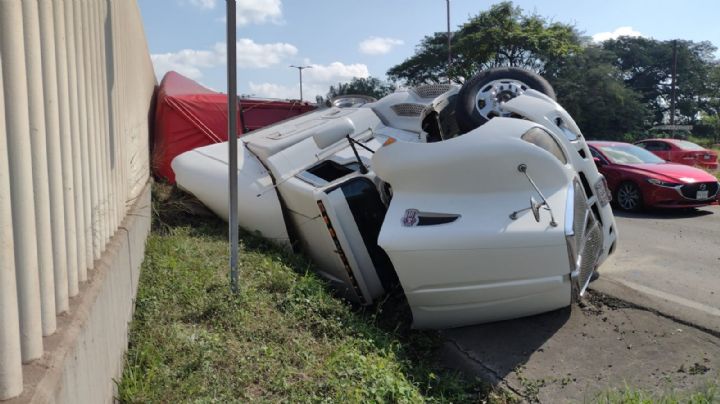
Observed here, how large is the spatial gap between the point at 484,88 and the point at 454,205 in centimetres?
184

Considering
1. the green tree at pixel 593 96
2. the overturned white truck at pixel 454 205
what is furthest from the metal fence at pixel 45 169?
the green tree at pixel 593 96

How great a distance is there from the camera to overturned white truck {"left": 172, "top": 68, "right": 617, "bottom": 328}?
12.0 ft

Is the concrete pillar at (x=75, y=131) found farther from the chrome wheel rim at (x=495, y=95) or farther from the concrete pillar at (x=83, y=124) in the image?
the chrome wheel rim at (x=495, y=95)

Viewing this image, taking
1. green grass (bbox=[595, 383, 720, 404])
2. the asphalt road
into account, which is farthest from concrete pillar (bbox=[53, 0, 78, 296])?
the asphalt road

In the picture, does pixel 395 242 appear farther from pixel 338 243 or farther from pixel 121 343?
pixel 121 343

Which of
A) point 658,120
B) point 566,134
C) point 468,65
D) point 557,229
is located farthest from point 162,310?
point 658,120

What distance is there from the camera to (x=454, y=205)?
153 inches

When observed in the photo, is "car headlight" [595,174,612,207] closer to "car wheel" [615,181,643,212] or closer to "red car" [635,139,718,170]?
"car wheel" [615,181,643,212]

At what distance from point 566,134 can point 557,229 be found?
61.2 inches

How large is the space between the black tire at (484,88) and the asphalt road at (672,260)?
79.5 inches

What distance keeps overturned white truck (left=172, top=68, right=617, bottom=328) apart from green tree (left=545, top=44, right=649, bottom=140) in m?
36.9

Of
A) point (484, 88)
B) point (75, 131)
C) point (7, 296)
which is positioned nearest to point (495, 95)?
point (484, 88)

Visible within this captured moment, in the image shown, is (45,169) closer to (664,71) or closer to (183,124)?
(183,124)

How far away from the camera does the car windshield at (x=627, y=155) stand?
1084 cm
